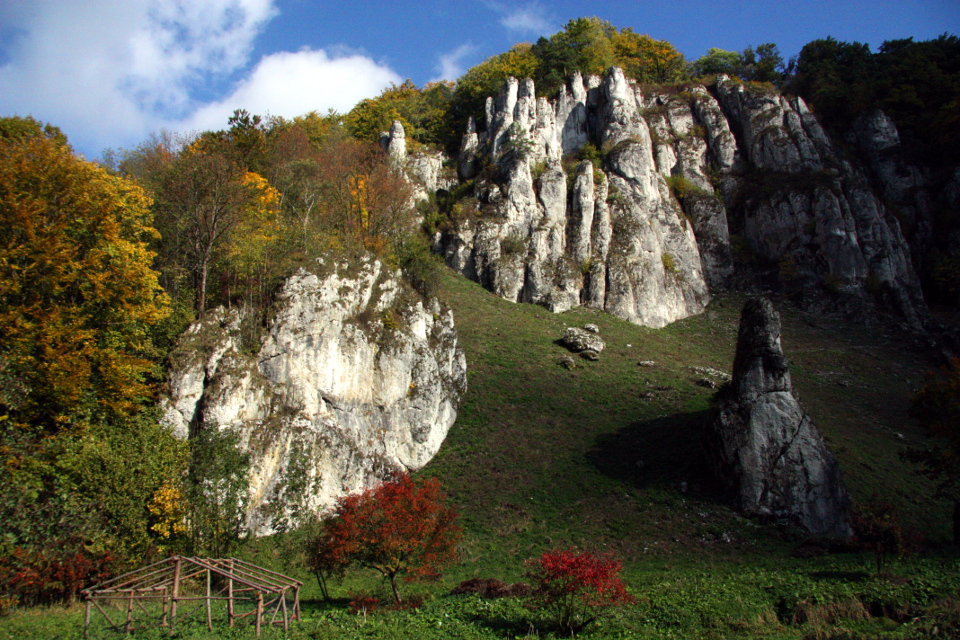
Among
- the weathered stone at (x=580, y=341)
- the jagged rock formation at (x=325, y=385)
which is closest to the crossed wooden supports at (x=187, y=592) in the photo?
the jagged rock formation at (x=325, y=385)

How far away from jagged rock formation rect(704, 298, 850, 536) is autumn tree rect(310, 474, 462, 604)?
55.2 feet

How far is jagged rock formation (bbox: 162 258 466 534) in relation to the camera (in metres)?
24.8

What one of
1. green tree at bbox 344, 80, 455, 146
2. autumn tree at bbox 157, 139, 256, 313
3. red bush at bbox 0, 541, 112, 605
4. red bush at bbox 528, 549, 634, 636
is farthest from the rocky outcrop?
red bush at bbox 0, 541, 112, 605

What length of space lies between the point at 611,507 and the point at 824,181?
5326 centimetres

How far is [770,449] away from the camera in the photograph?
89.8ft

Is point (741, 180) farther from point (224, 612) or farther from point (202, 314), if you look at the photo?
point (224, 612)

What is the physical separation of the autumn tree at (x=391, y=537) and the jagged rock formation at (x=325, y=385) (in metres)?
4.01

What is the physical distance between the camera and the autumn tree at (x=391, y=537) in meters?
17.1

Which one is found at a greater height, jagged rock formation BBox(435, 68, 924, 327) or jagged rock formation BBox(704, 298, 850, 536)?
jagged rock formation BBox(435, 68, 924, 327)

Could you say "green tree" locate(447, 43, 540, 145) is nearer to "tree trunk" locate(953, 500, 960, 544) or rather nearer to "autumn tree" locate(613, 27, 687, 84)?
"autumn tree" locate(613, 27, 687, 84)

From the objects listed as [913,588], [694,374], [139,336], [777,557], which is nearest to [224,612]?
[139,336]

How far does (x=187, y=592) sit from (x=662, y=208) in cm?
5773

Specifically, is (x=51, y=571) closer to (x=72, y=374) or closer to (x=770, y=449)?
(x=72, y=374)

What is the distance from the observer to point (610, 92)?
67.4 m
